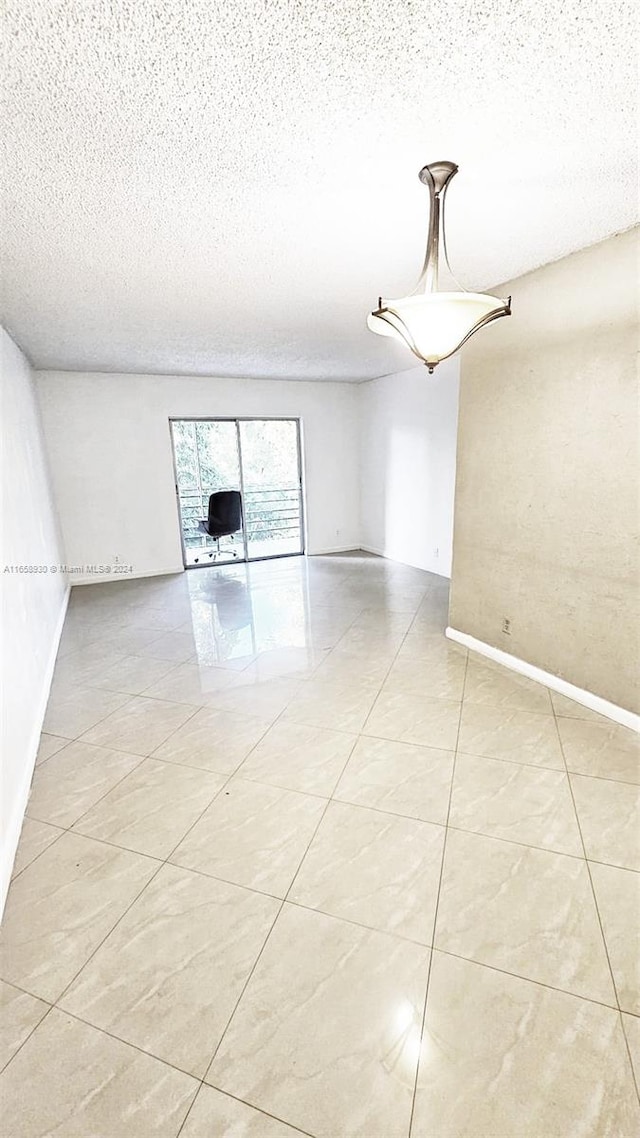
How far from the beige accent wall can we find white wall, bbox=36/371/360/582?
359cm

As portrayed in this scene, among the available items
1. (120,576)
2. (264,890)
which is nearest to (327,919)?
(264,890)

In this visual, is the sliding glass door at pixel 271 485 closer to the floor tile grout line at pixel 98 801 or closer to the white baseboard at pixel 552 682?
the white baseboard at pixel 552 682

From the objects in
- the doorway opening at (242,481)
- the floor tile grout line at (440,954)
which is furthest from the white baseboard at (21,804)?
the doorway opening at (242,481)

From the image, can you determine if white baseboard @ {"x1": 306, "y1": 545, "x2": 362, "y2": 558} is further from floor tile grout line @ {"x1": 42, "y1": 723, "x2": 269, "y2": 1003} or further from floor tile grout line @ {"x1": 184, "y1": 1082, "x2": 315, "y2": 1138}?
floor tile grout line @ {"x1": 184, "y1": 1082, "x2": 315, "y2": 1138}

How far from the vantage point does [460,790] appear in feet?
6.72

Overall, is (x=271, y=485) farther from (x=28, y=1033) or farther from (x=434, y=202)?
(x=28, y=1033)

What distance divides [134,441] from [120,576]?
1.67 meters

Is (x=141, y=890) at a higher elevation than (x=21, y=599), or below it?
below

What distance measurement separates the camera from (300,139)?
1.45 m

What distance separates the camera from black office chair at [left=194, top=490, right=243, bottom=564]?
5914mm

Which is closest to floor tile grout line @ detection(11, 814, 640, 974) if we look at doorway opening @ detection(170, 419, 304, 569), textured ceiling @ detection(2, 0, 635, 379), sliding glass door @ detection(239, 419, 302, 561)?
textured ceiling @ detection(2, 0, 635, 379)

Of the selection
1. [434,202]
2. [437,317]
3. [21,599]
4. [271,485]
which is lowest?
[21,599]

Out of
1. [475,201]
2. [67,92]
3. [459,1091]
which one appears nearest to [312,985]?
[459,1091]

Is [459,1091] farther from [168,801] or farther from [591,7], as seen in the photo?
[591,7]
